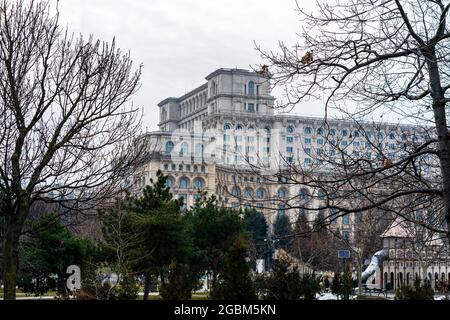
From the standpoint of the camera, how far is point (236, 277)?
19062mm

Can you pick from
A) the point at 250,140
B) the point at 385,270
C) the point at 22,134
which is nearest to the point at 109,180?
the point at 22,134

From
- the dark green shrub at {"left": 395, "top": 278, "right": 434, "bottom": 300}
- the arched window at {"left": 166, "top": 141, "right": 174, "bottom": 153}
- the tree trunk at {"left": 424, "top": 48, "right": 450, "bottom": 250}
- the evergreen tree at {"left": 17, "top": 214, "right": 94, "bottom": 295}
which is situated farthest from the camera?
the arched window at {"left": 166, "top": 141, "right": 174, "bottom": 153}

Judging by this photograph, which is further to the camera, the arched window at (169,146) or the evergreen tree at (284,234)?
the arched window at (169,146)

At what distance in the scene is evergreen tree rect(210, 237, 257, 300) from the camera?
738 inches

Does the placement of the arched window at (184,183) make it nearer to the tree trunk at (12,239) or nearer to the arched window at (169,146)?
the arched window at (169,146)

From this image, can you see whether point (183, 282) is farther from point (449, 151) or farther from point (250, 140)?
point (250, 140)

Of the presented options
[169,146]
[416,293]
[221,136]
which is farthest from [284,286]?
[221,136]

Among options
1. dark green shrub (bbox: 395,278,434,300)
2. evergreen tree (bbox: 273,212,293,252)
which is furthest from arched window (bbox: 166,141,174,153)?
dark green shrub (bbox: 395,278,434,300)

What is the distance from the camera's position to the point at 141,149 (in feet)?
48.6

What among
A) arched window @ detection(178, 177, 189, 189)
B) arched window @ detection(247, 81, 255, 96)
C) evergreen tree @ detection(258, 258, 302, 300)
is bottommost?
evergreen tree @ detection(258, 258, 302, 300)

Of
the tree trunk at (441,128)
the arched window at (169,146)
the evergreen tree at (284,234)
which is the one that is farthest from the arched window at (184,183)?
the tree trunk at (441,128)

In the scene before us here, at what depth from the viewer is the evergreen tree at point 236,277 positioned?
18.8 metres

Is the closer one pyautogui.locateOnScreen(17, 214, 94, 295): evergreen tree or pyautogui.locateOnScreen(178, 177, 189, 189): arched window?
pyautogui.locateOnScreen(17, 214, 94, 295): evergreen tree

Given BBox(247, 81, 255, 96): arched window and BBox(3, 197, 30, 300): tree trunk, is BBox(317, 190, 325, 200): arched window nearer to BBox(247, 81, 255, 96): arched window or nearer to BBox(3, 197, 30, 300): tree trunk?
BBox(3, 197, 30, 300): tree trunk
